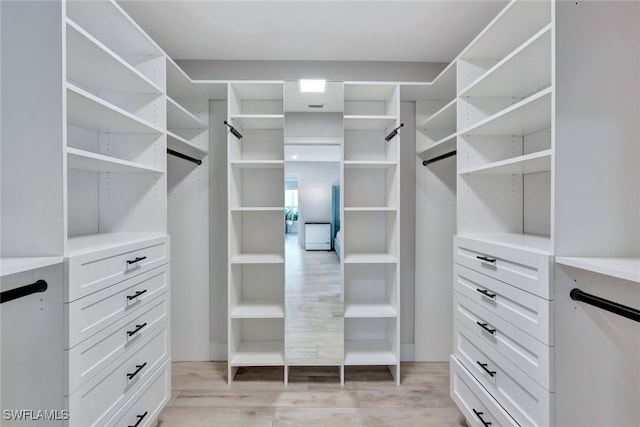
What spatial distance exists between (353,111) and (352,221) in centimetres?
98

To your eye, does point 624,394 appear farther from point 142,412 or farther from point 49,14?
point 49,14

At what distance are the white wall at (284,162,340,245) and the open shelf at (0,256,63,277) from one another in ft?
4.94

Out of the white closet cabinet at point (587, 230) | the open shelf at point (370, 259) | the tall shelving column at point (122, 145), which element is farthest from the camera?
the open shelf at point (370, 259)

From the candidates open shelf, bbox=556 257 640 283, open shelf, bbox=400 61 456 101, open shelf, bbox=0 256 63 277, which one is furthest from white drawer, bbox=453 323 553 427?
open shelf, bbox=0 256 63 277

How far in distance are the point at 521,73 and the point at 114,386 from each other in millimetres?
2514

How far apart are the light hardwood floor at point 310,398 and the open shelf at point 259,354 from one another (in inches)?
6.8

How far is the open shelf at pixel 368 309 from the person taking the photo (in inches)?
90.4

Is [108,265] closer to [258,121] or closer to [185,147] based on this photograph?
[185,147]

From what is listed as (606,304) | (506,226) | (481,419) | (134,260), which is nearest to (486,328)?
(481,419)

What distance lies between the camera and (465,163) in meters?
1.85

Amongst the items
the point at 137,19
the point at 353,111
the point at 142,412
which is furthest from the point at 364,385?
the point at 137,19

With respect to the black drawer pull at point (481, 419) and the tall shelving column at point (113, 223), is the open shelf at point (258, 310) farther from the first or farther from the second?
the black drawer pull at point (481, 419)

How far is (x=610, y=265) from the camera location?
933 millimetres

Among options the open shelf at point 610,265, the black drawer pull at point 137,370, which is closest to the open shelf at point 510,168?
the open shelf at point 610,265
